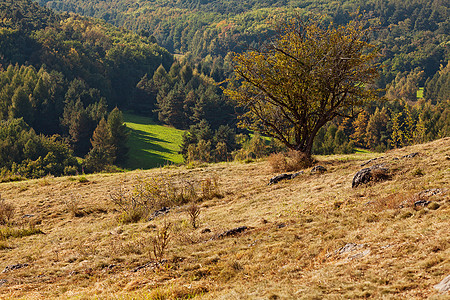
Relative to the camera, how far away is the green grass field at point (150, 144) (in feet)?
303

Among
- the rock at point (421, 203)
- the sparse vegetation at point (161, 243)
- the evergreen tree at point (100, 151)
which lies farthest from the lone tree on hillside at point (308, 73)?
the evergreen tree at point (100, 151)

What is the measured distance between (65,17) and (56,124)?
99043 millimetres

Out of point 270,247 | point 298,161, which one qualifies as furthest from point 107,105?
point 270,247

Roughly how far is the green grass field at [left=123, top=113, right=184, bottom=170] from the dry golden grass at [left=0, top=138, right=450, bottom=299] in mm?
66955

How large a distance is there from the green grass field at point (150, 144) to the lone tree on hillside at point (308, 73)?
60.9 metres

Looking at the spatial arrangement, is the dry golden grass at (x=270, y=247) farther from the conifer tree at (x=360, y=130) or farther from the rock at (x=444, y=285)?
the conifer tree at (x=360, y=130)

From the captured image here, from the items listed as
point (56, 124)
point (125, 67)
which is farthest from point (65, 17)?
point (56, 124)

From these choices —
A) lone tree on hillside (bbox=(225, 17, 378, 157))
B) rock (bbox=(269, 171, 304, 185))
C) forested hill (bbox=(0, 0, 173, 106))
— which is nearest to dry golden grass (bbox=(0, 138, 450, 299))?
rock (bbox=(269, 171, 304, 185))

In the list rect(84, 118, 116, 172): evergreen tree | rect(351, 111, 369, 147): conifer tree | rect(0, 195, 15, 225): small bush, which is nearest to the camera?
rect(0, 195, 15, 225): small bush

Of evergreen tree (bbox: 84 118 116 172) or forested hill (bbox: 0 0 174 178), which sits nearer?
forested hill (bbox: 0 0 174 178)

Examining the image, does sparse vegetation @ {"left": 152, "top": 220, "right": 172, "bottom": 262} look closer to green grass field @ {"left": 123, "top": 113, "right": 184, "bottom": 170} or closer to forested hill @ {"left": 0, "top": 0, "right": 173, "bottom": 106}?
green grass field @ {"left": 123, "top": 113, "right": 184, "bottom": 170}

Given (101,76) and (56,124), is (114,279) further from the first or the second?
(101,76)

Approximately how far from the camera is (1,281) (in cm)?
932

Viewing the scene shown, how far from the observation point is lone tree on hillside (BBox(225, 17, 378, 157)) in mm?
19438
